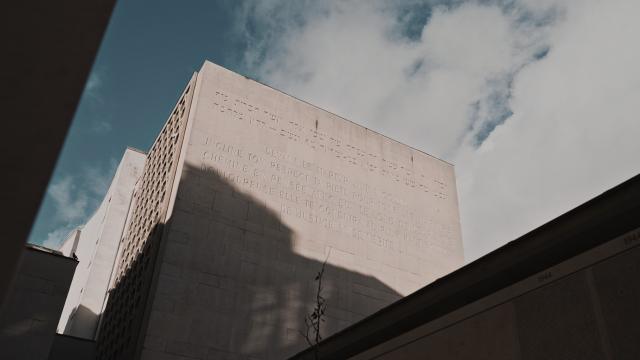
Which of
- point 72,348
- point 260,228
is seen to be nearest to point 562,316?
point 260,228

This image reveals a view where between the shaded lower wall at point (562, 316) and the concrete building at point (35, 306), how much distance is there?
38.9 ft

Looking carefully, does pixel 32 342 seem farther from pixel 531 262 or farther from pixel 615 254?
pixel 615 254

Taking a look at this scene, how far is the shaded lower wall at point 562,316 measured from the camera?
8.36m

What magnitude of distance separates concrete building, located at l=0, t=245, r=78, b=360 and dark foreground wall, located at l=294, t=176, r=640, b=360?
11.0 meters

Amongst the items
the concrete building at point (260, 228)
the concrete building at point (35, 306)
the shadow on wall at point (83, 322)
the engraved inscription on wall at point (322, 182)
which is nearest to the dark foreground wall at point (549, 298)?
the concrete building at point (260, 228)

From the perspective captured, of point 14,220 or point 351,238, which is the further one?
point 351,238

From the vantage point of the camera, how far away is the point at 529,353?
30.6 ft

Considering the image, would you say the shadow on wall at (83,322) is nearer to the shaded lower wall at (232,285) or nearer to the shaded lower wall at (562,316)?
the shaded lower wall at (232,285)

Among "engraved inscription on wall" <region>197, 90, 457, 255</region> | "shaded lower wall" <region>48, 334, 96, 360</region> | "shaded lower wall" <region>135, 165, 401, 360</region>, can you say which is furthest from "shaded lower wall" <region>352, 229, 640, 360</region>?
"shaded lower wall" <region>48, 334, 96, 360</region>

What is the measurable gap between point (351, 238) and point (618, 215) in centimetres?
1769

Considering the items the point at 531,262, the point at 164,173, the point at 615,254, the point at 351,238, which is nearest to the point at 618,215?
the point at 615,254

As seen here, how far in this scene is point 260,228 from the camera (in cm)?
2370

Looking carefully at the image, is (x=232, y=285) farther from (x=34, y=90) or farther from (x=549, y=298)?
(x=34, y=90)

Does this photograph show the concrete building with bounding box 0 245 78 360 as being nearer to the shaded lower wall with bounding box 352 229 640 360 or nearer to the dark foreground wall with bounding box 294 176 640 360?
the dark foreground wall with bounding box 294 176 640 360
